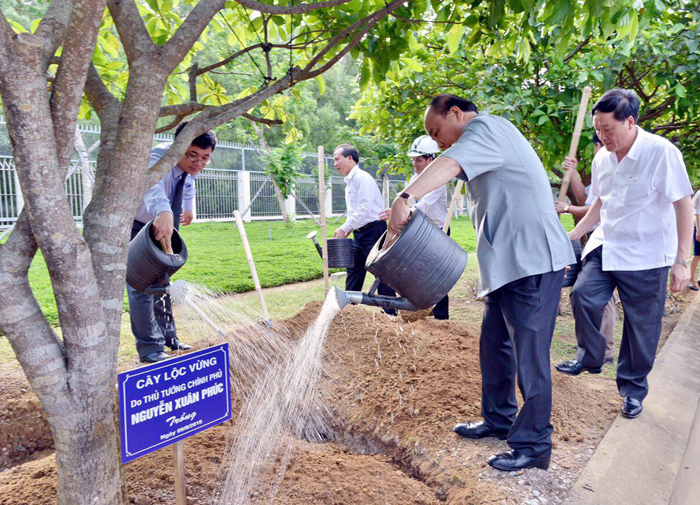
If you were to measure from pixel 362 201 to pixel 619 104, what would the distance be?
9.17 feet

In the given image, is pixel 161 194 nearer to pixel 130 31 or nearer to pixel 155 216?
pixel 155 216

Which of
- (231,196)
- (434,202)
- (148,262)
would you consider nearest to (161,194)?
(148,262)

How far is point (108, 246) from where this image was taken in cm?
176

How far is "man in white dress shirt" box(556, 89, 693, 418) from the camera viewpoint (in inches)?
123

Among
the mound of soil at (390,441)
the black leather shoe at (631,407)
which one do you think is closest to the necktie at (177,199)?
the mound of soil at (390,441)

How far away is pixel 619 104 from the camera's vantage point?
311 cm

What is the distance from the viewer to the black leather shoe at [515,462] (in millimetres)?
2484

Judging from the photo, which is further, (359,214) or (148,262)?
(359,214)

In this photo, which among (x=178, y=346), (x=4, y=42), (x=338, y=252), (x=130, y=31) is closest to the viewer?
(x=4, y=42)

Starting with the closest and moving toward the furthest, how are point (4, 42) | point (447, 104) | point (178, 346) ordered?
point (4, 42), point (447, 104), point (178, 346)

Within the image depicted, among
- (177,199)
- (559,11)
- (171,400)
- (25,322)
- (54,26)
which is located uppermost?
(559,11)

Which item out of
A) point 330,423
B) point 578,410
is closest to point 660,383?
point 578,410

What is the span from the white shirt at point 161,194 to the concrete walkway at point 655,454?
2.60 meters

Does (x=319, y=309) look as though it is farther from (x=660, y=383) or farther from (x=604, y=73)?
(x=604, y=73)
